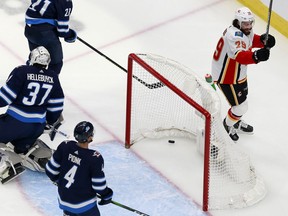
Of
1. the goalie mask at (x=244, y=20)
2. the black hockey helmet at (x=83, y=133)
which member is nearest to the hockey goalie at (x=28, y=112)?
the black hockey helmet at (x=83, y=133)

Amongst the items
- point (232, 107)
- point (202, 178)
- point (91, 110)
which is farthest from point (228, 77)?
point (91, 110)

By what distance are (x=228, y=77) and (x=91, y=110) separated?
988 millimetres

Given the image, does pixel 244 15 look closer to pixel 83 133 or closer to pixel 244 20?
pixel 244 20

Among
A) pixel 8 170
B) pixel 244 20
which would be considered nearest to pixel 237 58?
pixel 244 20

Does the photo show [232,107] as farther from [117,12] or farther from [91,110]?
[117,12]

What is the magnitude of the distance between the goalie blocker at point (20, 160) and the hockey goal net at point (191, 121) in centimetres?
56

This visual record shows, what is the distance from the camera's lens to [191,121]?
5.39 metres

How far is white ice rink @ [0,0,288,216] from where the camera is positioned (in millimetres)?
4965

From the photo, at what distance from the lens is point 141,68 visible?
5.26m

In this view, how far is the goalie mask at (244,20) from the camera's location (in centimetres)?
506

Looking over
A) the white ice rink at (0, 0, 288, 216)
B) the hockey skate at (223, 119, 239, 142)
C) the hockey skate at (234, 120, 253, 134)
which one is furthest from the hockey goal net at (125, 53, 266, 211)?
the hockey skate at (234, 120, 253, 134)

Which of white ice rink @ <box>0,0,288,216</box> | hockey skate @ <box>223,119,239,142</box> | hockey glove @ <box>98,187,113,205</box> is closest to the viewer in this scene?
hockey glove @ <box>98,187,113,205</box>

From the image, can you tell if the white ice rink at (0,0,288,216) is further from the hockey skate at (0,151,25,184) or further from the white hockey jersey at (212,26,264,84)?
the white hockey jersey at (212,26,264,84)

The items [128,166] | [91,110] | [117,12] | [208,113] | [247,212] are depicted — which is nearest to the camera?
[208,113]
